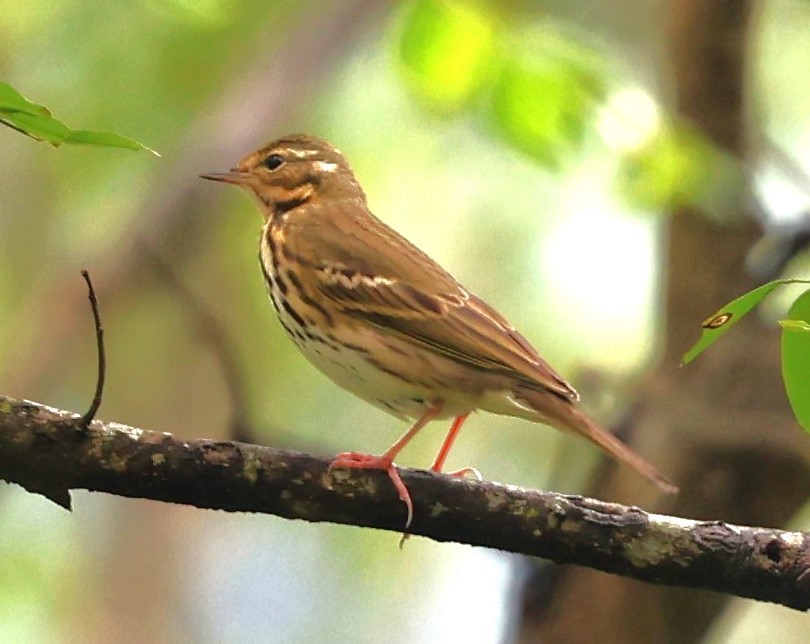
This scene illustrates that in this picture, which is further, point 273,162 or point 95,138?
point 273,162

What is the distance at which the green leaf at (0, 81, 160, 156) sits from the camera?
2246 millimetres

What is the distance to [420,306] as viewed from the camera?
174 inches

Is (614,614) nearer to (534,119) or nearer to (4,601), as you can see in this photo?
(534,119)

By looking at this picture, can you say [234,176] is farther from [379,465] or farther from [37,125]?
[37,125]

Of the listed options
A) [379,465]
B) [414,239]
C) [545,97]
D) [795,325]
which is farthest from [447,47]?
[414,239]

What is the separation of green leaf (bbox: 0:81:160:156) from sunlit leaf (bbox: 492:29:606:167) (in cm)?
284

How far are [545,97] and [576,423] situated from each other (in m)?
1.54

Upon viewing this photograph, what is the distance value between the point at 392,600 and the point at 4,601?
117 inches

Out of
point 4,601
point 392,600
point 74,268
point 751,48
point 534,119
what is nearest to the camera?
point 534,119

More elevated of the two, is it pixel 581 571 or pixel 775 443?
pixel 775 443

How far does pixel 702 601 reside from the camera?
5629 mm

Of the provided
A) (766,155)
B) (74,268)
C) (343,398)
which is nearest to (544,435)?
(343,398)

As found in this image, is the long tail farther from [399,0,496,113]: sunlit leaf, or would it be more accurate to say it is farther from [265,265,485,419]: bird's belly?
[399,0,496,113]: sunlit leaf

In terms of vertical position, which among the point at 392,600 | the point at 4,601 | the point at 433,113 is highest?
the point at 433,113
